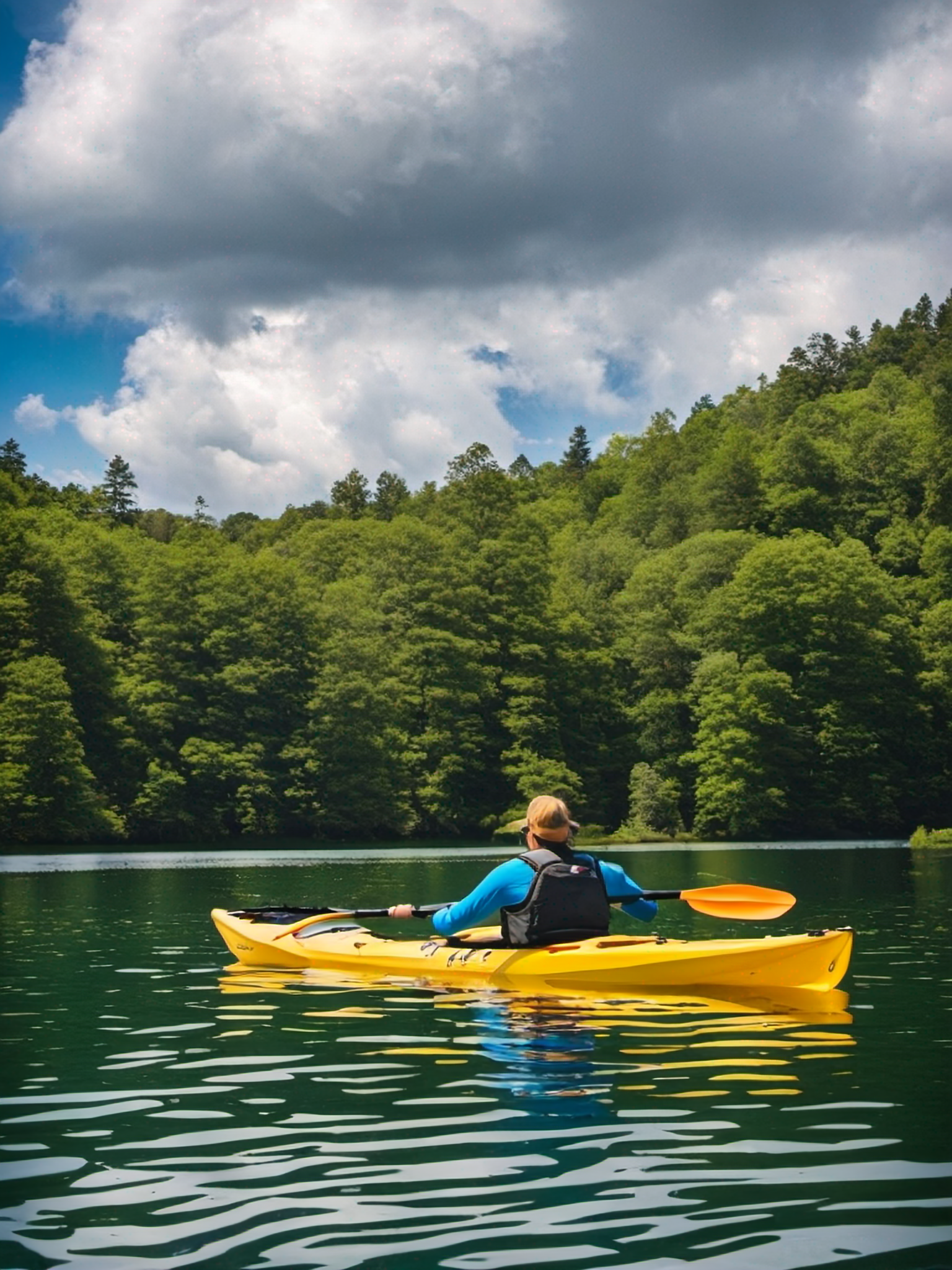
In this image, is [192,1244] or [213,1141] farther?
[213,1141]

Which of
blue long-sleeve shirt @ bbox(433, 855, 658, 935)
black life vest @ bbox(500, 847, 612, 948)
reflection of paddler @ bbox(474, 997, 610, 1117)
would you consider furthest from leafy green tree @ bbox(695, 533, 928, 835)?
reflection of paddler @ bbox(474, 997, 610, 1117)

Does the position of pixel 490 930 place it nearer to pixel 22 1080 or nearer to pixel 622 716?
pixel 22 1080

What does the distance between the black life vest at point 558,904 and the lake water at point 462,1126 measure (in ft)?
1.52

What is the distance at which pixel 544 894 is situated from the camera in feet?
31.7

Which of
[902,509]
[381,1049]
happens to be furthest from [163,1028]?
[902,509]

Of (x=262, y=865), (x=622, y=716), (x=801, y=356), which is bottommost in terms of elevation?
(x=262, y=865)

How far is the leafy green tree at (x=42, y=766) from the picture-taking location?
163 ft

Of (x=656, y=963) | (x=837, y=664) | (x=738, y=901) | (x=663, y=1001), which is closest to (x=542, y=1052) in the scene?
(x=663, y=1001)

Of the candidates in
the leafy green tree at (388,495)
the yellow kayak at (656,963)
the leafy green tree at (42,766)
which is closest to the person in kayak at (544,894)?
the yellow kayak at (656,963)

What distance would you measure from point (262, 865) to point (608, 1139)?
3278cm

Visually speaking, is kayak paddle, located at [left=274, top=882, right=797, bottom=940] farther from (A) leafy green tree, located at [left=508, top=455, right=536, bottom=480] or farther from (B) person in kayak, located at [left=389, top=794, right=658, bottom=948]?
(A) leafy green tree, located at [left=508, top=455, right=536, bottom=480]

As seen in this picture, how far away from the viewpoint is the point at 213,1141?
5.62m

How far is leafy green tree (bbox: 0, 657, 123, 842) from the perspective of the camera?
49719 mm

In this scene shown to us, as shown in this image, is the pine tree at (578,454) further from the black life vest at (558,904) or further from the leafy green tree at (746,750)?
the black life vest at (558,904)
